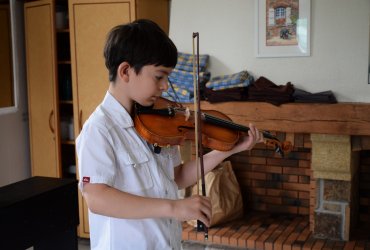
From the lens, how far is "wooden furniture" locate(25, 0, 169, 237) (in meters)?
3.12

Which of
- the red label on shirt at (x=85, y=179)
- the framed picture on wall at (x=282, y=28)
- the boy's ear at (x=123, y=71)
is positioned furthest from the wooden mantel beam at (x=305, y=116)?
the red label on shirt at (x=85, y=179)

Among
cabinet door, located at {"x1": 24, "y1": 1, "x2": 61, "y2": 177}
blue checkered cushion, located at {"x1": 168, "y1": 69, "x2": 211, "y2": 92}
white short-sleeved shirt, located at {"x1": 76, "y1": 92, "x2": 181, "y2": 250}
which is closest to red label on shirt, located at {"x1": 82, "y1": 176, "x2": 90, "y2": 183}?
white short-sleeved shirt, located at {"x1": 76, "y1": 92, "x2": 181, "y2": 250}

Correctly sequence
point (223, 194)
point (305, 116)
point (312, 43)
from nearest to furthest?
1. point (305, 116)
2. point (312, 43)
3. point (223, 194)

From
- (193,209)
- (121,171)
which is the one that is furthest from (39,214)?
(193,209)

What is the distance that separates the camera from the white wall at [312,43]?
9.18ft

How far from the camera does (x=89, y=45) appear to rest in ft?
10.4

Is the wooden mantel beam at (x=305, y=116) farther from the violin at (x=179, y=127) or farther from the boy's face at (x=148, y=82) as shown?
the boy's face at (x=148, y=82)

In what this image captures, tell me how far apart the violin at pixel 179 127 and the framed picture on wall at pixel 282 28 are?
3.99 ft

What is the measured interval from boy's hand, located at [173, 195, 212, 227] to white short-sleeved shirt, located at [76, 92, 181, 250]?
0.61ft

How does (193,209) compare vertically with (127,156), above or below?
below

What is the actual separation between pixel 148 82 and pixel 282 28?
1860 millimetres

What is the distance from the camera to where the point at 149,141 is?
4.52 feet

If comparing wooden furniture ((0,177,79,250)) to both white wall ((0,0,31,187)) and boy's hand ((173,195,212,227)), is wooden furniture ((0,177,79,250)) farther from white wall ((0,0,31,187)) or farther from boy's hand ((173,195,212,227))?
white wall ((0,0,31,187))

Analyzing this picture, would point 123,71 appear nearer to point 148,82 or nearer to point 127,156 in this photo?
point 148,82
